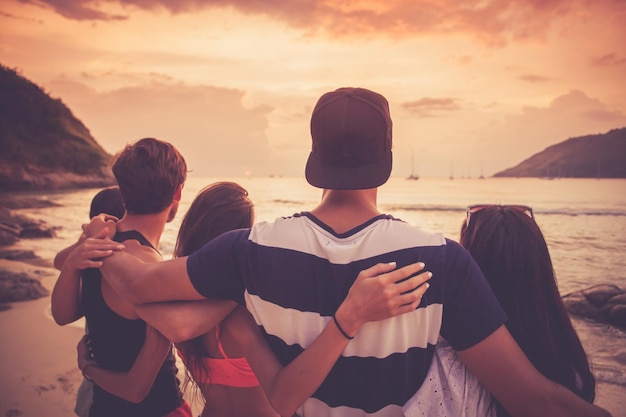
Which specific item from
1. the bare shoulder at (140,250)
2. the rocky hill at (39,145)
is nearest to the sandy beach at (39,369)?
the bare shoulder at (140,250)

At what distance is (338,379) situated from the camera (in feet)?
5.11

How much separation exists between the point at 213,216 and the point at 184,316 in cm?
86

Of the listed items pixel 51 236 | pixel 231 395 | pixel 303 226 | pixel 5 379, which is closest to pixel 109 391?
pixel 231 395

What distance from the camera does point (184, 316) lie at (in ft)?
5.54

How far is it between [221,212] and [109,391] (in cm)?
108

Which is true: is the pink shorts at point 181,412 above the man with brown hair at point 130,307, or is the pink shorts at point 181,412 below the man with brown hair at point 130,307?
below

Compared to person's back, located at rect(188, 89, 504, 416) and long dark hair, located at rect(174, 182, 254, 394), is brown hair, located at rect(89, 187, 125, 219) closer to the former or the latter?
long dark hair, located at rect(174, 182, 254, 394)

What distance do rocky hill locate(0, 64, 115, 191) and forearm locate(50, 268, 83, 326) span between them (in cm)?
6292

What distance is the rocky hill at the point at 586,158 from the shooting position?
95.2m

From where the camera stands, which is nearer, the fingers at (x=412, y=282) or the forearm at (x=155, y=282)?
the fingers at (x=412, y=282)

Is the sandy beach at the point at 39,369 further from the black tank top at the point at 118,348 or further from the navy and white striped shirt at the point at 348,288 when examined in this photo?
the navy and white striped shirt at the point at 348,288

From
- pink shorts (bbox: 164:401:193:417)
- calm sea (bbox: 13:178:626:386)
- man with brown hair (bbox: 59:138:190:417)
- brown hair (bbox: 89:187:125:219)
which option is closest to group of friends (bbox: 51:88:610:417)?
man with brown hair (bbox: 59:138:190:417)

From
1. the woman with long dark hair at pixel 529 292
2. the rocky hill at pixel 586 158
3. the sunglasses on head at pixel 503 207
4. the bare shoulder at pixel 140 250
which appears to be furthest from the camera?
the rocky hill at pixel 586 158

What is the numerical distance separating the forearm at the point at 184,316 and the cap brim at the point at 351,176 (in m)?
0.62
